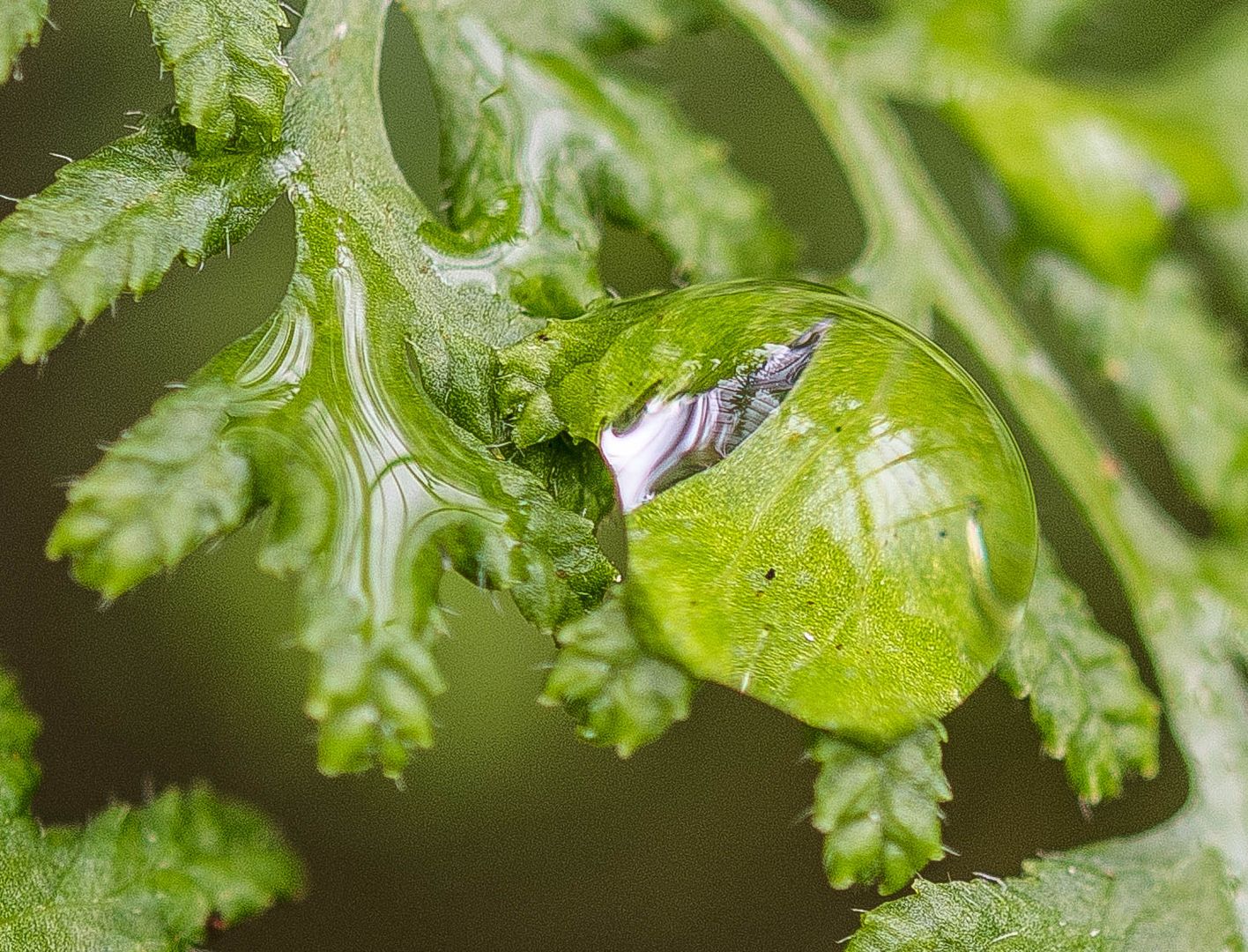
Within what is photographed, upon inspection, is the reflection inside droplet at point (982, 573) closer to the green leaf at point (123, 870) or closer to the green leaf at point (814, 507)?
the green leaf at point (814, 507)

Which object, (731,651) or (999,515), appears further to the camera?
(999,515)

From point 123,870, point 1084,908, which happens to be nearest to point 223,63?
point 123,870

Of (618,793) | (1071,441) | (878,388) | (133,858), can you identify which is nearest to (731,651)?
(878,388)

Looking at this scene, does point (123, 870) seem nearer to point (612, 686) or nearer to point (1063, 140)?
point (612, 686)

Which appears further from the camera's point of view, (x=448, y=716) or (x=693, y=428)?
(x=448, y=716)

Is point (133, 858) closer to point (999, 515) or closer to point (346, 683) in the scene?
point (346, 683)

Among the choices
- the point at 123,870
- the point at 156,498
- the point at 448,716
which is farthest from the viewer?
the point at 448,716

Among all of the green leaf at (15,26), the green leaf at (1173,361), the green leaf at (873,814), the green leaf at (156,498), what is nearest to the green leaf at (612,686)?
the green leaf at (873,814)
